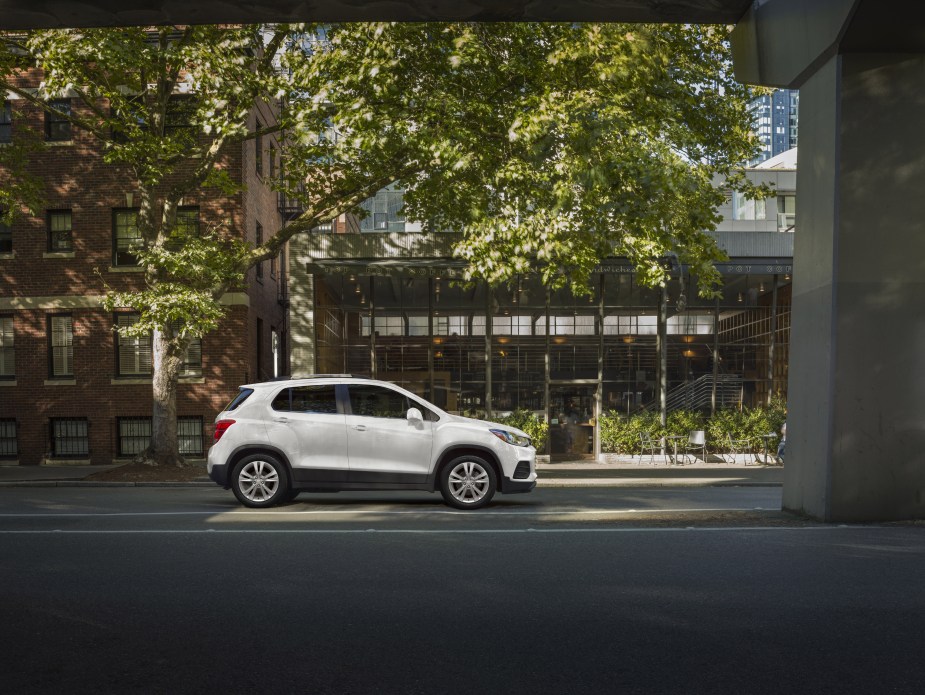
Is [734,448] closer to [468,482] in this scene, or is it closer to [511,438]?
[511,438]

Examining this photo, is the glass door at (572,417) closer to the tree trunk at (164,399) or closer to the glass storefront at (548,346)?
the glass storefront at (548,346)

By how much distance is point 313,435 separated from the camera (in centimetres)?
1170

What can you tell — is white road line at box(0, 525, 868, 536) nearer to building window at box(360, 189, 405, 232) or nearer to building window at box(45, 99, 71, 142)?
building window at box(360, 189, 405, 232)

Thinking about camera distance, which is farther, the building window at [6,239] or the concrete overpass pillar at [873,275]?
the building window at [6,239]

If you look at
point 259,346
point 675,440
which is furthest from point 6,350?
point 675,440

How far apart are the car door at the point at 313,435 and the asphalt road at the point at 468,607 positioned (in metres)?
2.43

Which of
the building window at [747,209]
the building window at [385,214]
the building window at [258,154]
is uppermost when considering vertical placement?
the building window at [258,154]

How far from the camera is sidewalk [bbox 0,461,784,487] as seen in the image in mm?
17719

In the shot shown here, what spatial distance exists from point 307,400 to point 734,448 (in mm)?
15853

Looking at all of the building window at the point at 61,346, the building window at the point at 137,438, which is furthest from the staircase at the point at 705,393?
the building window at the point at 61,346

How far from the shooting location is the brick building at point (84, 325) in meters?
24.9

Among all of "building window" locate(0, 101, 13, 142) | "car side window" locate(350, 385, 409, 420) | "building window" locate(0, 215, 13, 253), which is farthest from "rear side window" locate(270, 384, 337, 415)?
"building window" locate(0, 101, 13, 142)

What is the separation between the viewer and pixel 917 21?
7570mm

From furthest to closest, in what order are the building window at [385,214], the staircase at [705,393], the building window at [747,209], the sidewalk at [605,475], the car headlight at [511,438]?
the building window at [747,209] < the building window at [385,214] < the staircase at [705,393] < the sidewalk at [605,475] < the car headlight at [511,438]
